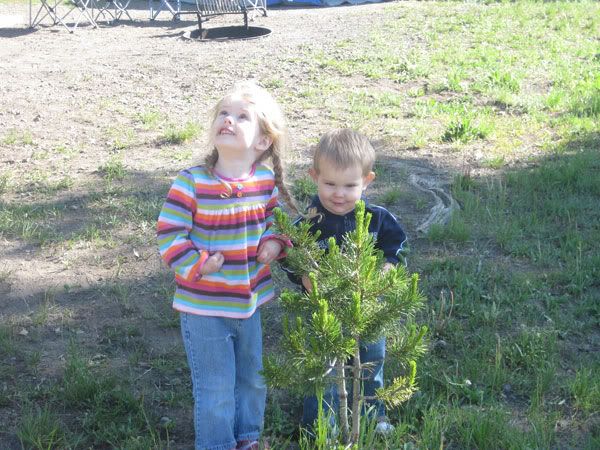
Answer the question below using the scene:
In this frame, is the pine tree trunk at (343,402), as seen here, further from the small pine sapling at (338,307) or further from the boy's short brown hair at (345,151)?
the boy's short brown hair at (345,151)

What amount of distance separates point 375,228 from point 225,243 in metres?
0.58

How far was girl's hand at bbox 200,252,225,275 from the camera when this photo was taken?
2994mm

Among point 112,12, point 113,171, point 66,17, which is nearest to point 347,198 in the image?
point 113,171

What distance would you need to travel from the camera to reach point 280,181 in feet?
10.7

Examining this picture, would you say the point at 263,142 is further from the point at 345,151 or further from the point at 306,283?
the point at 306,283

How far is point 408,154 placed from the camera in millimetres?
7039

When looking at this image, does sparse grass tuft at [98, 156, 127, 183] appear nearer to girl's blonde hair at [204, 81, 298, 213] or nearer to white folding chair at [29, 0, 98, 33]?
girl's blonde hair at [204, 81, 298, 213]

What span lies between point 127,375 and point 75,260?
1.41m

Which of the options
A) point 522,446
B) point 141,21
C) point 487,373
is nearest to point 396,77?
point 487,373

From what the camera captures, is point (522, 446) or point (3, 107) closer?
point (522, 446)

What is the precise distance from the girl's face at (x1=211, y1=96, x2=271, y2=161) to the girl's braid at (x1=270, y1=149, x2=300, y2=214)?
0.10 m

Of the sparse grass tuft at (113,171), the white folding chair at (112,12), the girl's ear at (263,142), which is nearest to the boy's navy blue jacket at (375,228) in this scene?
the girl's ear at (263,142)

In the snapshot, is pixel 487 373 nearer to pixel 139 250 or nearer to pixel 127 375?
pixel 127 375

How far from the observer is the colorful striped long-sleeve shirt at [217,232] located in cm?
306
